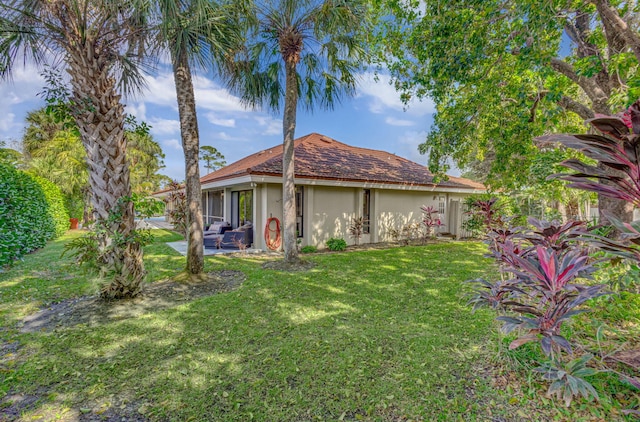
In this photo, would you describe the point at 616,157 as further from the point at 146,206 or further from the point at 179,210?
the point at 179,210

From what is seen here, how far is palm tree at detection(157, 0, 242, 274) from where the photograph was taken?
466 centimetres

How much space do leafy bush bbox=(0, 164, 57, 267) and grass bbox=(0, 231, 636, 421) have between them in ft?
6.73

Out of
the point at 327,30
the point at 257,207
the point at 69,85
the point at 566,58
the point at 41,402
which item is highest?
the point at 327,30

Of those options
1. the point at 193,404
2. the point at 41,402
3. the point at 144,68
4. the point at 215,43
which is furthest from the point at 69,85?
the point at 193,404

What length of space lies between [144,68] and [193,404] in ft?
20.1

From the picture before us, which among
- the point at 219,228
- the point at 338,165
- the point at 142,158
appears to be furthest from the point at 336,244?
the point at 142,158

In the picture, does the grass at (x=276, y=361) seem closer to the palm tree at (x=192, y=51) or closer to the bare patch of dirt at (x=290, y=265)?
the bare patch of dirt at (x=290, y=265)

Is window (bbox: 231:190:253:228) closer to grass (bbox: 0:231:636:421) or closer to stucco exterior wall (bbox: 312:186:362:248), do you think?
stucco exterior wall (bbox: 312:186:362:248)

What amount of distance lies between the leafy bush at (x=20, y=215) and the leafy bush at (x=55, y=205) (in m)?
0.73

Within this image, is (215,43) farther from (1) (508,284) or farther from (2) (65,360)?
(1) (508,284)

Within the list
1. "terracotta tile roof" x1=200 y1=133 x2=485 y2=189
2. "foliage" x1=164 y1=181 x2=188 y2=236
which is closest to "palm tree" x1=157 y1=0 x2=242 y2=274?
"terracotta tile roof" x1=200 y1=133 x2=485 y2=189

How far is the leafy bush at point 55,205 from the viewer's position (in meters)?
11.7

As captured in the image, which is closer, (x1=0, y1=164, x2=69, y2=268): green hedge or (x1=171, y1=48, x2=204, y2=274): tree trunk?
(x1=171, y1=48, x2=204, y2=274): tree trunk

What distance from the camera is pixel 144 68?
5672 mm
